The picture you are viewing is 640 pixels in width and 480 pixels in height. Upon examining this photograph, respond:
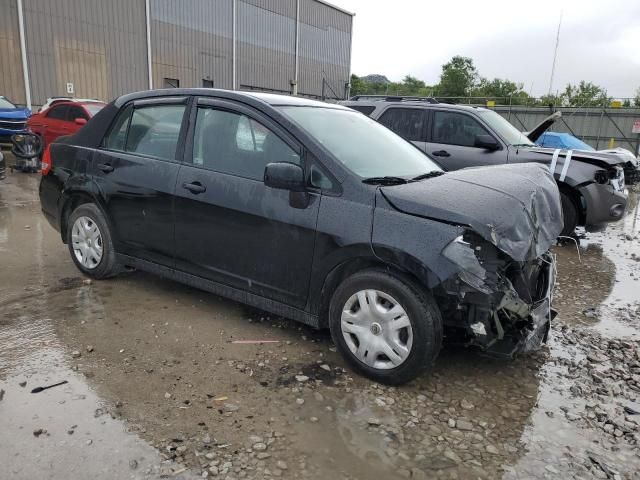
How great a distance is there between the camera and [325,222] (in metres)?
3.33

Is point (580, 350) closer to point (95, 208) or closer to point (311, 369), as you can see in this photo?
point (311, 369)

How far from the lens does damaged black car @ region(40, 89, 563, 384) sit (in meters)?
3.02

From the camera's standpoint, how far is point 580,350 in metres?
3.90

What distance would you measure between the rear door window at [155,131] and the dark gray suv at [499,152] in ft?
11.8

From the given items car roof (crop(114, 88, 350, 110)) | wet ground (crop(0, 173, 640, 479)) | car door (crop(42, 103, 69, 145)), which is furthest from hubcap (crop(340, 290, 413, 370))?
car door (crop(42, 103, 69, 145))

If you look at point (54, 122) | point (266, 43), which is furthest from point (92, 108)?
point (266, 43)

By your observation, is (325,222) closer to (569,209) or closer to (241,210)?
(241,210)

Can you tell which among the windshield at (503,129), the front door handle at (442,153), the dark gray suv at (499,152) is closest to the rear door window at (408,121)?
the dark gray suv at (499,152)

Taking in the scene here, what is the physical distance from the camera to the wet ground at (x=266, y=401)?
2.53 m

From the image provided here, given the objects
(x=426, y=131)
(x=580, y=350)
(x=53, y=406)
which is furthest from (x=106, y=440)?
(x=426, y=131)

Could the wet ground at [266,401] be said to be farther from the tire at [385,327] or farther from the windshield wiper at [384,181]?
the windshield wiper at [384,181]

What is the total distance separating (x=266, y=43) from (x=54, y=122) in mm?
21434

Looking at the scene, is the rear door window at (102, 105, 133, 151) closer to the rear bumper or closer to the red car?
the rear bumper

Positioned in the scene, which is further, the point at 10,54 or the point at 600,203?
the point at 10,54
